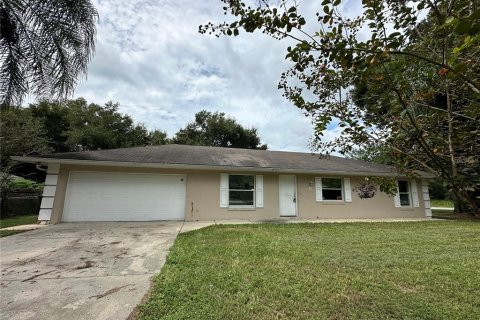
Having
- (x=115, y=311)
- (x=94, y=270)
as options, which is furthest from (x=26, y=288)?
(x=115, y=311)

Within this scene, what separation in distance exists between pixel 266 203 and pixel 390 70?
10419mm

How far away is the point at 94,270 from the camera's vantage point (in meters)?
4.54

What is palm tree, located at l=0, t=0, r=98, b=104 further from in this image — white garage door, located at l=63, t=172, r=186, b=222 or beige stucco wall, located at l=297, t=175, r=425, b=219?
beige stucco wall, located at l=297, t=175, r=425, b=219

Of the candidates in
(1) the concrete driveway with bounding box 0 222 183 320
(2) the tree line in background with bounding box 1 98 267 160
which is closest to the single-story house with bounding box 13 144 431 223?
(1) the concrete driveway with bounding box 0 222 183 320

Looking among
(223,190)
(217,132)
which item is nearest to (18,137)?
(223,190)

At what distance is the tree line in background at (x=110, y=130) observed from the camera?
A: 2273 cm

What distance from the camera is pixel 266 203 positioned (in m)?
11.8

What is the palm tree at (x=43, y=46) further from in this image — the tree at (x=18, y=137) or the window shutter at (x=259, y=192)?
the tree at (x=18, y=137)

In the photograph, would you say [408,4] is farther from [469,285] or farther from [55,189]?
[55,189]

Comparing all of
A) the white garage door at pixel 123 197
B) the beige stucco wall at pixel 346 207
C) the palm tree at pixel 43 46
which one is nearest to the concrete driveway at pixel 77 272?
the white garage door at pixel 123 197

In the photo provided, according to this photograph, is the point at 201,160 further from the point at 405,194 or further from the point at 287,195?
the point at 405,194

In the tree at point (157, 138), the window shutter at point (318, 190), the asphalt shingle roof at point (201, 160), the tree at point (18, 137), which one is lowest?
the window shutter at point (318, 190)

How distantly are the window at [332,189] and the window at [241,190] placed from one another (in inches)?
146

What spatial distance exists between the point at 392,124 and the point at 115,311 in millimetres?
3714
